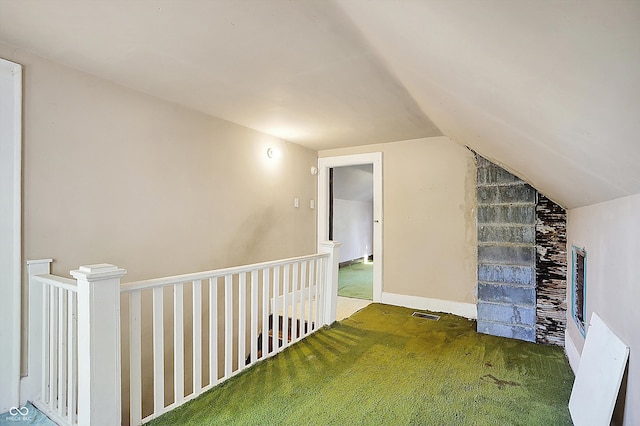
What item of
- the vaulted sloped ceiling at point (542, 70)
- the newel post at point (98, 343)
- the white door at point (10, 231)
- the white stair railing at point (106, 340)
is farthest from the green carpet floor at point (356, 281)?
the white door at point (10, 231)

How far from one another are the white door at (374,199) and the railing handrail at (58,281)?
10.4ft

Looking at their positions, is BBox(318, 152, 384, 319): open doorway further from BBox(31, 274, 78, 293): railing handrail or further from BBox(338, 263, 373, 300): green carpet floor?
BBox(31, 274, 78, 293): railing handrail

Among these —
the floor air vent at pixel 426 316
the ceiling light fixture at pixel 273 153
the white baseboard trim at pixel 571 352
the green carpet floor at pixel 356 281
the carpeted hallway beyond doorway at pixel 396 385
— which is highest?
the ceiling light fixture at pixel 273 153

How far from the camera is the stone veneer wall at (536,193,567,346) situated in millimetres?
2660

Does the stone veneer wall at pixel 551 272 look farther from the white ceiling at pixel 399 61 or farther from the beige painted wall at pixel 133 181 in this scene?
the beige painted wall at pixel 133 181

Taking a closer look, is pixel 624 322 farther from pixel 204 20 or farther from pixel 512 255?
pixel 204 20

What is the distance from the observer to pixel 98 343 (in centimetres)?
138

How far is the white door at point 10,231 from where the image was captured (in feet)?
5.92

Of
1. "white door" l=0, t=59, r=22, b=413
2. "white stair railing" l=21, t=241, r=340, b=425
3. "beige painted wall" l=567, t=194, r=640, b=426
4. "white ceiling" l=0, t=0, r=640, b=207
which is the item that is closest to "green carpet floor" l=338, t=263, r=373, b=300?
"white stair railing" l=21, t=241, r=340, b=425

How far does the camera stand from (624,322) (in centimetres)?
128

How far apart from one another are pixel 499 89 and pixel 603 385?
1.37 meters

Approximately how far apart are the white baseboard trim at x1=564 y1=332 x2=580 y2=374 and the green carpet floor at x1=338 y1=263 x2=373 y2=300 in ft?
7.52

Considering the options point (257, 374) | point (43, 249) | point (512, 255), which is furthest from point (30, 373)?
point (512, 255)

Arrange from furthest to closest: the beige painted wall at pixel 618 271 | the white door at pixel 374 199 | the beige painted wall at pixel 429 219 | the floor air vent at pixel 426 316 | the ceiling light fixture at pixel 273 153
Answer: the white door at pixel 374 199 < the ceiling light fixture at pixel 273 153 < the beige painted wall at pixel 429 219 < the floor air vent at pixel 426 316 < the beige painted wall at pixel 618 271
